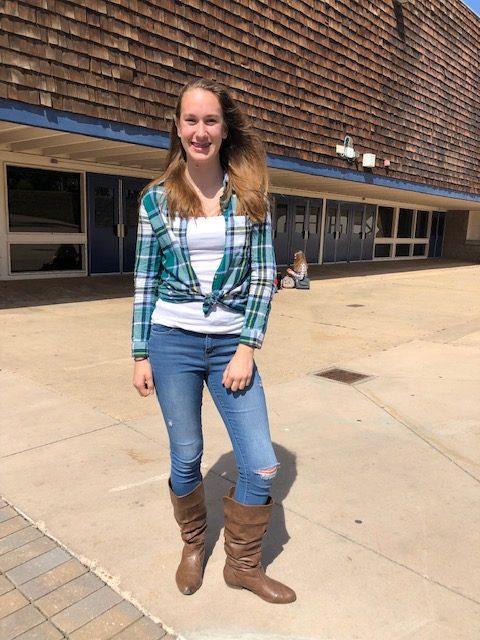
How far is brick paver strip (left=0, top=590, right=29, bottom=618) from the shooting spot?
201 centimetres

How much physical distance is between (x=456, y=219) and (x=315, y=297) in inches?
651

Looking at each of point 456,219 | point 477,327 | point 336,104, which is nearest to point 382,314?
point 477,327

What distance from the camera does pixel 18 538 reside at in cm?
245

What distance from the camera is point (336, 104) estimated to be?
11.6 meters

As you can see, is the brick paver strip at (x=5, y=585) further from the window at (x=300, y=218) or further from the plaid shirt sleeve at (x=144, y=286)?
the window at (x=300, y=218)

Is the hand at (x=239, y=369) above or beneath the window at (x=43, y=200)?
beneath

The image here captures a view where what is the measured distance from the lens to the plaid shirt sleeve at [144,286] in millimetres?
2027

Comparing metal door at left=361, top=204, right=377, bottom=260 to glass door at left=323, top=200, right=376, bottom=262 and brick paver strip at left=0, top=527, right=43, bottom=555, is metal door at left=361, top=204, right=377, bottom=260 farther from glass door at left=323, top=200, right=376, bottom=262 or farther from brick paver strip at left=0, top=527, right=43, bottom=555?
brick paver strip at left=0, top=527, right=43, bottom=555

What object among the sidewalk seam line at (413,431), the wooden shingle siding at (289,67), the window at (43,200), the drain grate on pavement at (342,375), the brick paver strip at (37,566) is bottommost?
the brick paver strip at (37,566)

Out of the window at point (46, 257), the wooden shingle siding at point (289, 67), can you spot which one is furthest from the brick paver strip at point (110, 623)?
the window at point (46, 257)

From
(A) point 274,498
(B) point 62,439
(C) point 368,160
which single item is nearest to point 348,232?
(C) point 368,160

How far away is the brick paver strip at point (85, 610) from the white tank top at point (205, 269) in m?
1.08

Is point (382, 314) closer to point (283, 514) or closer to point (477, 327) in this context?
point (477, 327)

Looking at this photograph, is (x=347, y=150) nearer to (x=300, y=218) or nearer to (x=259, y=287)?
(x=300, y=218)
